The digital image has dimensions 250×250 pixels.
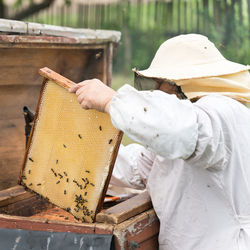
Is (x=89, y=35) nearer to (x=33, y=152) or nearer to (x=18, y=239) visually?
(x=33, y=152)

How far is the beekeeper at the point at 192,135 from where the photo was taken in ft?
4.20

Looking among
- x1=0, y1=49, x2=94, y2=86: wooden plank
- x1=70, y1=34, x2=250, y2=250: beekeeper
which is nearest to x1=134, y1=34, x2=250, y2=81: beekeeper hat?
x1=70, y1=34, x2=250, y2=250: beekeeper

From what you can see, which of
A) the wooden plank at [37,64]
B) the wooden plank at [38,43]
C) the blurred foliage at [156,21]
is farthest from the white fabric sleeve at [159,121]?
the blurred foliage at [156,21]

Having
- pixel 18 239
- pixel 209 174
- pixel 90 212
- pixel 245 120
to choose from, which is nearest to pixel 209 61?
pixel 245 120

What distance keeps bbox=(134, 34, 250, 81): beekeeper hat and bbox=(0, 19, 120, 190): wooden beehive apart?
2.90 feet

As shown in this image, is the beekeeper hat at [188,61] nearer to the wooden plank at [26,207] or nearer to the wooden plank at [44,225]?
the wooden plank at [44,225]

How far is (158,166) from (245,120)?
0.43 meters

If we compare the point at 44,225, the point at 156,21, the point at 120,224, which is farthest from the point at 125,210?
the point at 156,21

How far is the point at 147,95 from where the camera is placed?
1.30 metres

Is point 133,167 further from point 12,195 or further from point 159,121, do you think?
point 159,121

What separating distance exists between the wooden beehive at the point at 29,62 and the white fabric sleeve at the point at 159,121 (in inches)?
47.4

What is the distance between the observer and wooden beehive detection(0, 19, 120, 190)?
238cm

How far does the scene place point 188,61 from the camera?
1721 mm

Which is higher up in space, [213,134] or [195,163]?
[213,134]
